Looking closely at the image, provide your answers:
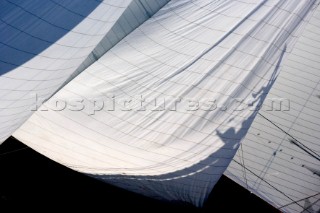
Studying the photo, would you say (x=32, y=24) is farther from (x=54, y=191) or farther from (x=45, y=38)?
(x=54, y=191)

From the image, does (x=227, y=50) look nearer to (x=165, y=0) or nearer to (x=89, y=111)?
(x=165, y=0)

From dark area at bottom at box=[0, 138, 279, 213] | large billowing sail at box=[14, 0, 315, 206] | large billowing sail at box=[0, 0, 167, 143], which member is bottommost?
A: dark area at bottom at box=[0, 138, 279, 213]

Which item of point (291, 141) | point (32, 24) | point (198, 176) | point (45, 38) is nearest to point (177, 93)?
point (198, 176)

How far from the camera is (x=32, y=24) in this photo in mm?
1797

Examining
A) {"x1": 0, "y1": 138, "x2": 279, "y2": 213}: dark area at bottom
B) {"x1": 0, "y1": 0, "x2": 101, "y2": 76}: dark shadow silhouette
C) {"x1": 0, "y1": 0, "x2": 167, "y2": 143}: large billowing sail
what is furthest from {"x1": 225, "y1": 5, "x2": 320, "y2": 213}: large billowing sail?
{"x1": 0, "y1": 0, "x2": 101, "y2": 76}: dark shadow silhouette

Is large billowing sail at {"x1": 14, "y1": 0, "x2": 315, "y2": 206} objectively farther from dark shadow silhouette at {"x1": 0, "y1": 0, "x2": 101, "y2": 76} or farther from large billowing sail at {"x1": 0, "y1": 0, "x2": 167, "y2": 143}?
dark shadow silhouette at {"x1": 0, "y1": 0, "x2": 101, "y2": 76}

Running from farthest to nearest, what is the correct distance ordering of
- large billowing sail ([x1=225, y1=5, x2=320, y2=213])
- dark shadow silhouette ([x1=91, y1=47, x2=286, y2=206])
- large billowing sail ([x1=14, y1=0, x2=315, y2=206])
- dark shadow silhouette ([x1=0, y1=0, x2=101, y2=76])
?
large billowing sail ([x1=225, y1=5, x2=320, y2=213]) < dark shadow silhouette ([x1=91, y1=47, x2=286, y2=206]) < large billowing sail ([x1=14, y1=0, x2=315, y2=206]) < dark shadow silhouette ([x1=0, y1=0, x2=101, y2=76])

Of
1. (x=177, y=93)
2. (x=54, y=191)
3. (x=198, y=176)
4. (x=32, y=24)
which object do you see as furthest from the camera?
(x=54, y=191)

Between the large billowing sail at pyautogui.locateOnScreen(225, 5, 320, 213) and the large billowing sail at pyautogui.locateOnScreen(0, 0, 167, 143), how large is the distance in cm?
148

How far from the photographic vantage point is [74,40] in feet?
6.68

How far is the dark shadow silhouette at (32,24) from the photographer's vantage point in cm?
172

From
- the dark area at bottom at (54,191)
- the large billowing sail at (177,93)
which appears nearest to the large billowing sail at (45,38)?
the large billowing sail at (177,93)

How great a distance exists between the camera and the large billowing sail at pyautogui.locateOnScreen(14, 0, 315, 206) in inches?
97.3

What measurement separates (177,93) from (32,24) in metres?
1.23
